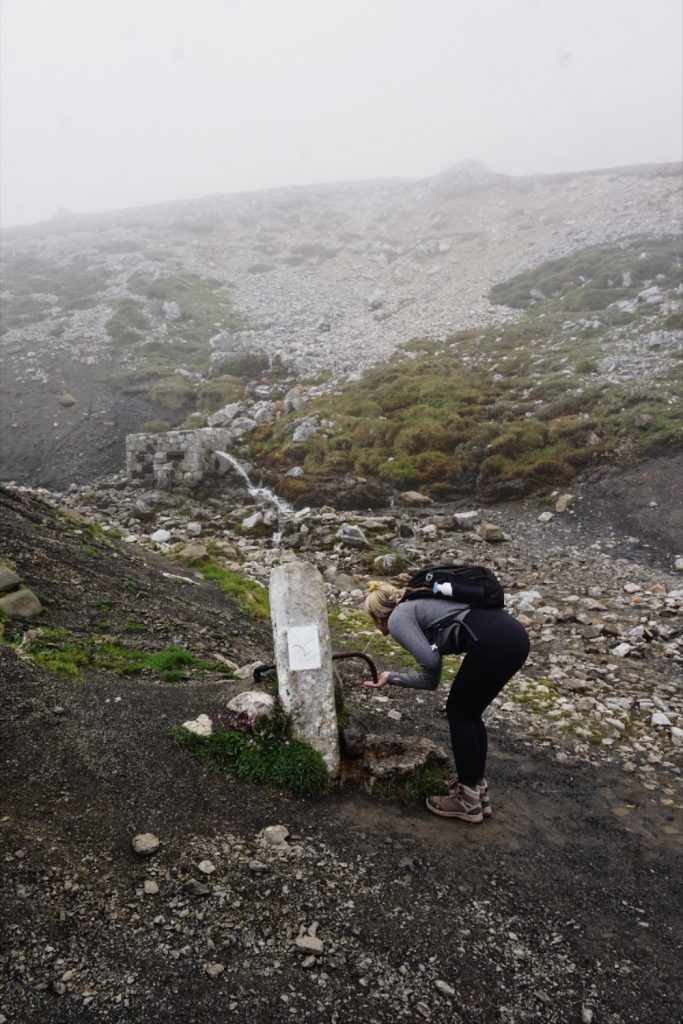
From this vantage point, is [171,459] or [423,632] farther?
[171,459]

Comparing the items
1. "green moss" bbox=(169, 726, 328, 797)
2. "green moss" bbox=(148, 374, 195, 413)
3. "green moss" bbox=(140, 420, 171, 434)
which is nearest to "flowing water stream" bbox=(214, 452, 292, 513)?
"green moss" bbox=(140, 420, 171, 434)

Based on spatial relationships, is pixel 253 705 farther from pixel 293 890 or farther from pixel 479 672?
pixel 479 672

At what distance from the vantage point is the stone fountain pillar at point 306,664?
190 inches

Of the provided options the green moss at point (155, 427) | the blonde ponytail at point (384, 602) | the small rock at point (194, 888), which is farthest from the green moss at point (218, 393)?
the small rock at point (194, 888)

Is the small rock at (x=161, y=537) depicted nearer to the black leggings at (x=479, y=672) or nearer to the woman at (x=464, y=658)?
the woman at (x=464, y=658)

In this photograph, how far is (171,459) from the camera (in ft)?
59.2

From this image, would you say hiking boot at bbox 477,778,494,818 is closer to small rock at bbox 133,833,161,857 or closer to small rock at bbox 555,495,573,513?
small rock at bbox 133,833,161,857

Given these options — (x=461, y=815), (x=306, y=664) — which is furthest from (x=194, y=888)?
(x=461, y=815)

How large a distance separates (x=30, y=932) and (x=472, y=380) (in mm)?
21028

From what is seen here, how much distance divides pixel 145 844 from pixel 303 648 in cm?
179

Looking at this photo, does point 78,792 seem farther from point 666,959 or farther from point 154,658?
point 666,959

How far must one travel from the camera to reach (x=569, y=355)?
886 inches

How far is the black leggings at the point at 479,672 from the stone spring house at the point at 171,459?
14087 millimetres

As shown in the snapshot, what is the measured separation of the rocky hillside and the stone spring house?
2020 mm
